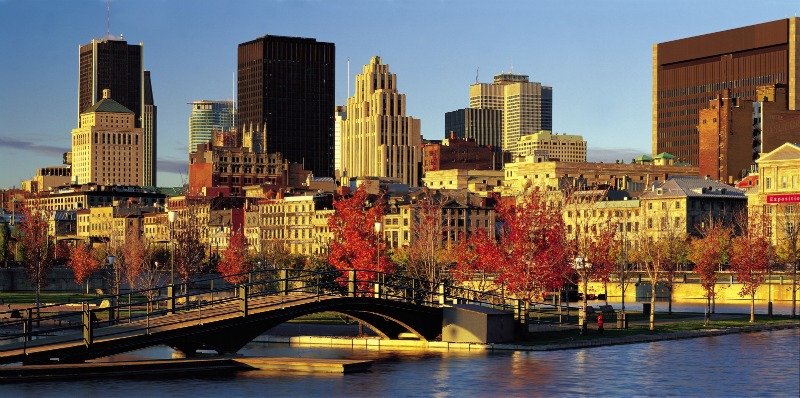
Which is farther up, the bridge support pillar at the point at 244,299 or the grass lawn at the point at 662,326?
the bridge support pillar at the point at 244,299

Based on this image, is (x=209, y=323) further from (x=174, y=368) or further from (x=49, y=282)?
(x=49, y=282)

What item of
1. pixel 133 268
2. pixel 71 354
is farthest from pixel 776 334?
pixel 133 268

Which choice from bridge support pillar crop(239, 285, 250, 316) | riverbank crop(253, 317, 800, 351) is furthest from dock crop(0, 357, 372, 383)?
riverbank crop(253, 317, 800, 351)

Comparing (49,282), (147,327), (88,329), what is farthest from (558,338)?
(49,282)

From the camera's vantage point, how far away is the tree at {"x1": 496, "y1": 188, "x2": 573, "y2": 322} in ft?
311

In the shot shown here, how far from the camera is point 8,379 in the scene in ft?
198

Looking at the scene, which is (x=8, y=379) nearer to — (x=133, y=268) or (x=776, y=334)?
(x=776, y=334)

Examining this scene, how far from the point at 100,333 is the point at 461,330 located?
721 inches

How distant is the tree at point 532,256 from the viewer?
94875mm

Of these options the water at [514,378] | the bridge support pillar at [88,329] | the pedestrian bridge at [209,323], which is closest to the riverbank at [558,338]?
the pedestrian bridge at [209,323]

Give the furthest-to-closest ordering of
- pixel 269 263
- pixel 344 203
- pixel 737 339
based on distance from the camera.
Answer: pixel 269 263, pixel 344 203, pixel 737 339

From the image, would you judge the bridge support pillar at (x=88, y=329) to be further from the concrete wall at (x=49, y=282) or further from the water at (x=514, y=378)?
the concrete wall at (x=49, y=282)

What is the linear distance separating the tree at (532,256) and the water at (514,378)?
18.3 m

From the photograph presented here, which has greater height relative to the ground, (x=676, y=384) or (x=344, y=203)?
(x=344, y=203)
